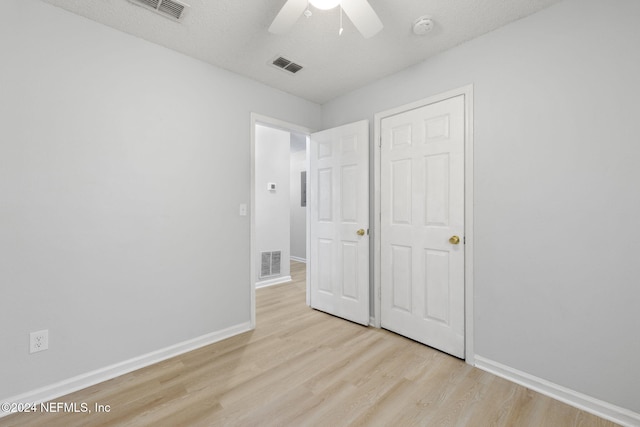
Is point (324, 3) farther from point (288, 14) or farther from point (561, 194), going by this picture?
point (561, 194)

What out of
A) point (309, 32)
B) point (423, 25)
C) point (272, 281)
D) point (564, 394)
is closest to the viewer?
point (564, 394)

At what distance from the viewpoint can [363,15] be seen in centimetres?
148

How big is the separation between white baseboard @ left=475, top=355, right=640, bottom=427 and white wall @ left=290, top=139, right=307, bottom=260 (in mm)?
4752

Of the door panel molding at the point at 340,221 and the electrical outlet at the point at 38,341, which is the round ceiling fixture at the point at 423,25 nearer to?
the door panel molding at the point at 340,221

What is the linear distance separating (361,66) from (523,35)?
1.21 m

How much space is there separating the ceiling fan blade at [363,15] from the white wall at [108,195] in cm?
150

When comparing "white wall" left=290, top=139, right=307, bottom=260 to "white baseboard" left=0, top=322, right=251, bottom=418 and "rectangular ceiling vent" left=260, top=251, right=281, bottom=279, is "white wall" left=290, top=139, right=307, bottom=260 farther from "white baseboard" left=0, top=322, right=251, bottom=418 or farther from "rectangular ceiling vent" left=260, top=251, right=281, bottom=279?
"white baseboard" left=0, top=322, right=251, bottom=418

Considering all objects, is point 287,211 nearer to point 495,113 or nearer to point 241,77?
point 241,77

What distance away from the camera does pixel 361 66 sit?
249 cm

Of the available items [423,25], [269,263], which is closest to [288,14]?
[423,25]

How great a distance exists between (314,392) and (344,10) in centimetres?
231

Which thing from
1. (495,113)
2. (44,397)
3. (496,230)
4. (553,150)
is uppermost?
(495,113)

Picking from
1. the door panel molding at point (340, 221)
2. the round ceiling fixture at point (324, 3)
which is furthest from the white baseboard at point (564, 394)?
the round ceiling fixture at point (324, 3)

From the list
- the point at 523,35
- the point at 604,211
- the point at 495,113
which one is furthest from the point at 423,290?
the point at 523,35
